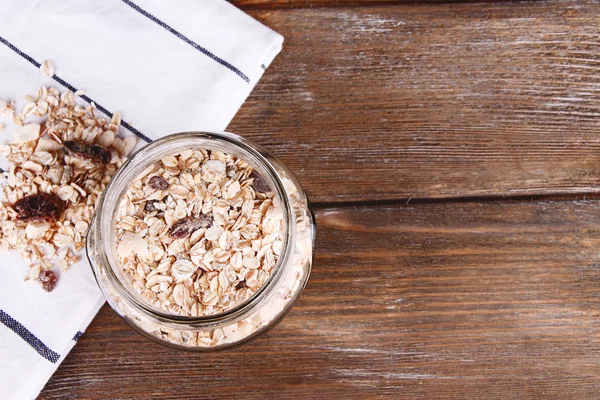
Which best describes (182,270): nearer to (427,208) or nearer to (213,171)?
(213,171)

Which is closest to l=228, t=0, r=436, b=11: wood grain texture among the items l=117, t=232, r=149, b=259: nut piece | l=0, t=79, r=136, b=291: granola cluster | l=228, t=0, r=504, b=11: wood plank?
l=228, t=0, r=504, b=11: wood plank

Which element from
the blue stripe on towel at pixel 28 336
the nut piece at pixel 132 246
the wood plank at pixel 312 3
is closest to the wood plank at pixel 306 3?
the wood plank at pixel 312 3

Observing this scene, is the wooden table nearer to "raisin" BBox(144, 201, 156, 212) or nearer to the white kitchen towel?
the white kitchen towel

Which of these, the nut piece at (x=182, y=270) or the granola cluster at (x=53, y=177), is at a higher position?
the granola cluster at (x=53, y=177)

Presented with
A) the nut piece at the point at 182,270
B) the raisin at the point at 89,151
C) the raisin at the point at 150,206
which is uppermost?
the raisin at the point at 89,151

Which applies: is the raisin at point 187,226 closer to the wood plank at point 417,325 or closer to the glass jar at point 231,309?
the glass jar at point 231,309

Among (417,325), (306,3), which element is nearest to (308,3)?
(306,3)
